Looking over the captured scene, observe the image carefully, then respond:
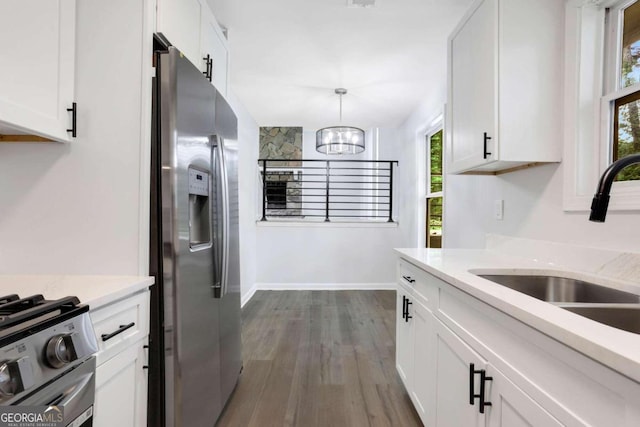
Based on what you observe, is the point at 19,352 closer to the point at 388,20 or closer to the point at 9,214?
the point at 9,214

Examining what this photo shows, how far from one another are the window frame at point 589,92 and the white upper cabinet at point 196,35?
1.87 metres

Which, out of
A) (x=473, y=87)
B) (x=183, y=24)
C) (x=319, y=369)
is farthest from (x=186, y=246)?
(x=473, y=87)

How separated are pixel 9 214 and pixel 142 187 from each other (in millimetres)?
542

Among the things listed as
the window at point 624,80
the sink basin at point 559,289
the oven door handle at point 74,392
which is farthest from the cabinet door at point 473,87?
the oven door handle at point 74,392

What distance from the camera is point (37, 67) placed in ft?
3.56

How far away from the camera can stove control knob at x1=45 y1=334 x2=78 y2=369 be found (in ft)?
2.24

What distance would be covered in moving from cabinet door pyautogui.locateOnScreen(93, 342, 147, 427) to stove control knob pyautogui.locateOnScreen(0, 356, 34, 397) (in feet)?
0.95

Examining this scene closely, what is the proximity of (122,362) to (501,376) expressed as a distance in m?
1.19

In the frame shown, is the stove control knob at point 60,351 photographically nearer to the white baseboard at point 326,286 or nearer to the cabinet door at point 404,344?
the cabinet door at point 404,344

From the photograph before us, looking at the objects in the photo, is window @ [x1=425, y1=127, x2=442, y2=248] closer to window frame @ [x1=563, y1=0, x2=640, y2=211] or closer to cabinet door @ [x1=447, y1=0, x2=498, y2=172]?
cabinet door @ [x1=447, y1=0, x2=498, y2=172]

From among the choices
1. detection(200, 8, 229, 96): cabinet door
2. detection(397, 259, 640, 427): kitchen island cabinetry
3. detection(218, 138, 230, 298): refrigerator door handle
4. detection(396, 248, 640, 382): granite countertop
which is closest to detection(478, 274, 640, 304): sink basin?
detection(396, 248, 640, 382): granite countertop

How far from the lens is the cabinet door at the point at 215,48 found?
1.81 meters

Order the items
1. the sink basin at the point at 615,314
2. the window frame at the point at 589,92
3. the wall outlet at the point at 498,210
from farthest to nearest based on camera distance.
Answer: the wall outlet at the point at 498,210 → the window frame at the point at 589,92 → the sink basin at the point at 615,314

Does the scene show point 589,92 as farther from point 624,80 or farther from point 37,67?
point 37,67
